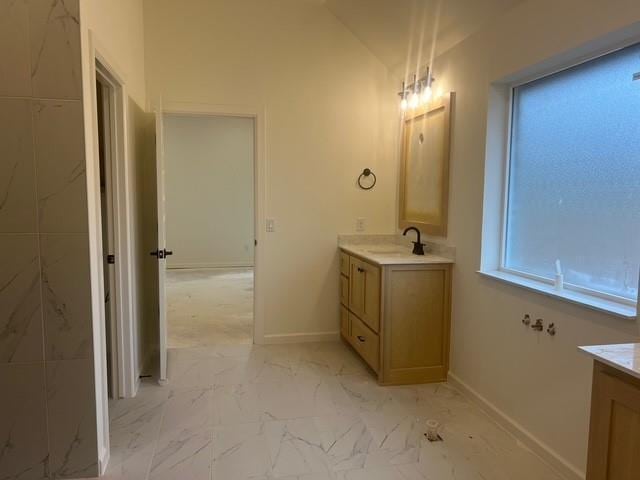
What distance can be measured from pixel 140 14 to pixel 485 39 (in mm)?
2513

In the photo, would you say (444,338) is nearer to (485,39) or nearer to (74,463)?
(485,39)

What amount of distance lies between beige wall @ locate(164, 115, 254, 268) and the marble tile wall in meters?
5.70

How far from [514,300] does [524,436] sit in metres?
0.71

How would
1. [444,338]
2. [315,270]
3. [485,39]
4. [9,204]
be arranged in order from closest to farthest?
1. [9,204]
2. [485,39]
3. [444,338]
4. [315,270]

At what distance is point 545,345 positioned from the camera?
Answer: 7.34 feet

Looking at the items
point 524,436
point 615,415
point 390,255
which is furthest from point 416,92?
point 615,415

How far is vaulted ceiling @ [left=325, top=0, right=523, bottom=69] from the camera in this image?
2.70 metres

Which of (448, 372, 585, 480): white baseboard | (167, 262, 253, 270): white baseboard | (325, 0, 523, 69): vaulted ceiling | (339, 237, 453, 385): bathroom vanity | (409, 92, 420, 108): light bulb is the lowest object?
(448, 372, 585, 480): white baseboard

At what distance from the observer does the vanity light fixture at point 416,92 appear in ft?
11.1

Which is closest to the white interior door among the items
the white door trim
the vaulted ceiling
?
the white door trim

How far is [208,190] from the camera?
302 inches

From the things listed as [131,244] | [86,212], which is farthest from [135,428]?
[86,212]

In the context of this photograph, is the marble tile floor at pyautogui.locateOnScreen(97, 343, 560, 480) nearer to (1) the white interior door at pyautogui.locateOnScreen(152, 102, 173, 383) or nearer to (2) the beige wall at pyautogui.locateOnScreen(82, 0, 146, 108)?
(1) the white interior door at pyautogui.locateOnScreen(152, 102, 173, 383)

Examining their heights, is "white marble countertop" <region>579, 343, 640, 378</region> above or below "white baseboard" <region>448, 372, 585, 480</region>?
above
